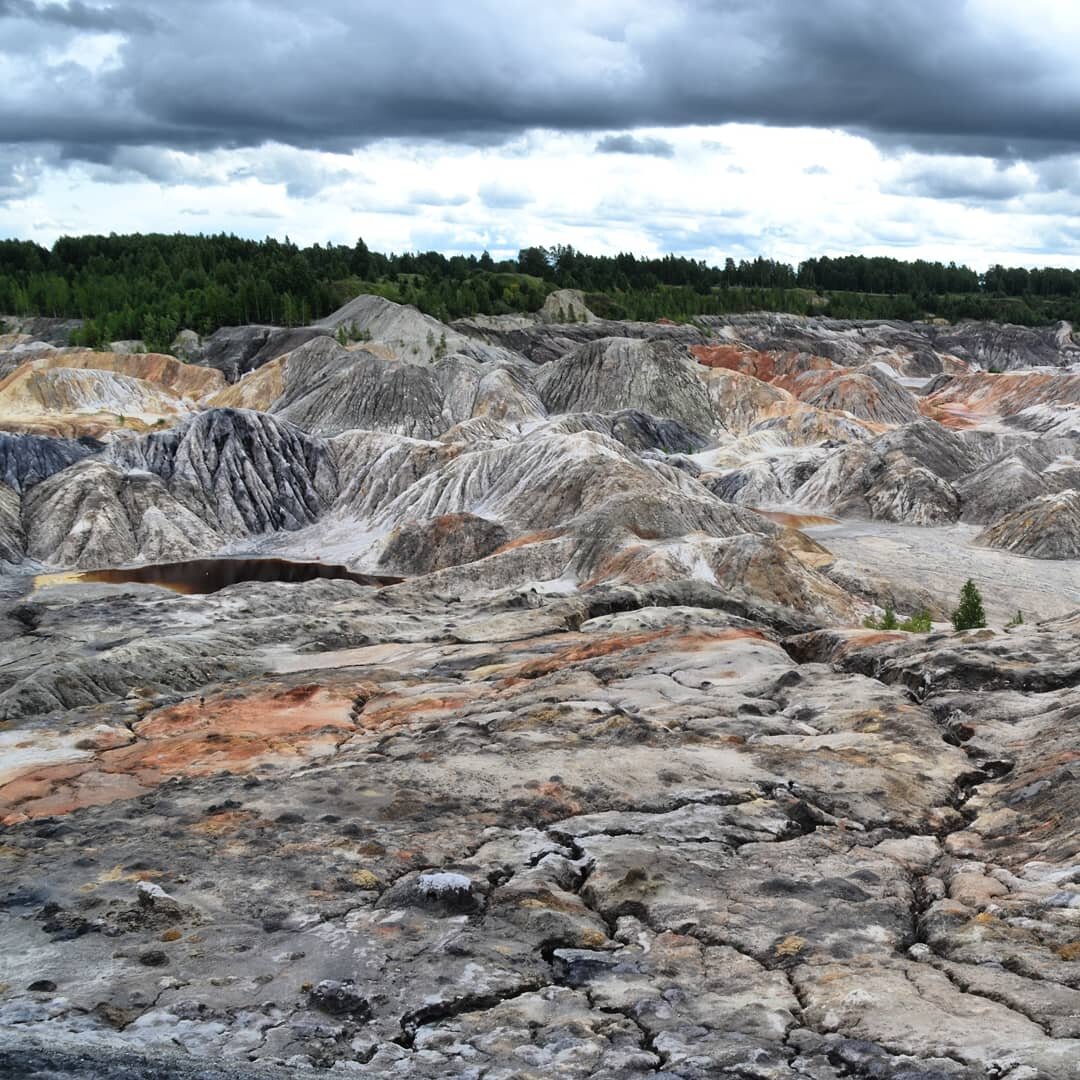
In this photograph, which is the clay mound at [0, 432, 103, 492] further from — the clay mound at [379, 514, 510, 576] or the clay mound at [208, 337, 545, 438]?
the clay mound at [208, 337, 545, 438]

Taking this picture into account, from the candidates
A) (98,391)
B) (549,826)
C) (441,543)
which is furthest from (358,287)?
(549,826)

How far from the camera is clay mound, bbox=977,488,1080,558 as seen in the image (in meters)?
58.9

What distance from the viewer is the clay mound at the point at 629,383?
A: 98250mm

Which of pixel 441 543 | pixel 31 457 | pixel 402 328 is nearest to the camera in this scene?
pixel 441 543

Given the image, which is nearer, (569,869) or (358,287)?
(569,869)

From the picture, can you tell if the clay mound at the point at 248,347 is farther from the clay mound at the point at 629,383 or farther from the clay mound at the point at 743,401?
the clay mound at the point at 743,401

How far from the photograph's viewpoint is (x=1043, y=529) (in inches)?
2363

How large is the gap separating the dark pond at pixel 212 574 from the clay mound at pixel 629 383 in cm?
4415

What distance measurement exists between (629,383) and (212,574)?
52.0 m

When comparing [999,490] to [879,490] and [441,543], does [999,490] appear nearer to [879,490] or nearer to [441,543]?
[879,490]

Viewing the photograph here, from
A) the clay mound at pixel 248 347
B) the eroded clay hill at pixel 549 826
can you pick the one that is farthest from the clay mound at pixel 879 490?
the clay mound at pixel 248 347

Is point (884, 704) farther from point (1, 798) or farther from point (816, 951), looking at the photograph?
point (1, 798)

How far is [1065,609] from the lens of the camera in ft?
157

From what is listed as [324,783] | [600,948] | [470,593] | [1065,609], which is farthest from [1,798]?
[1065,609]
